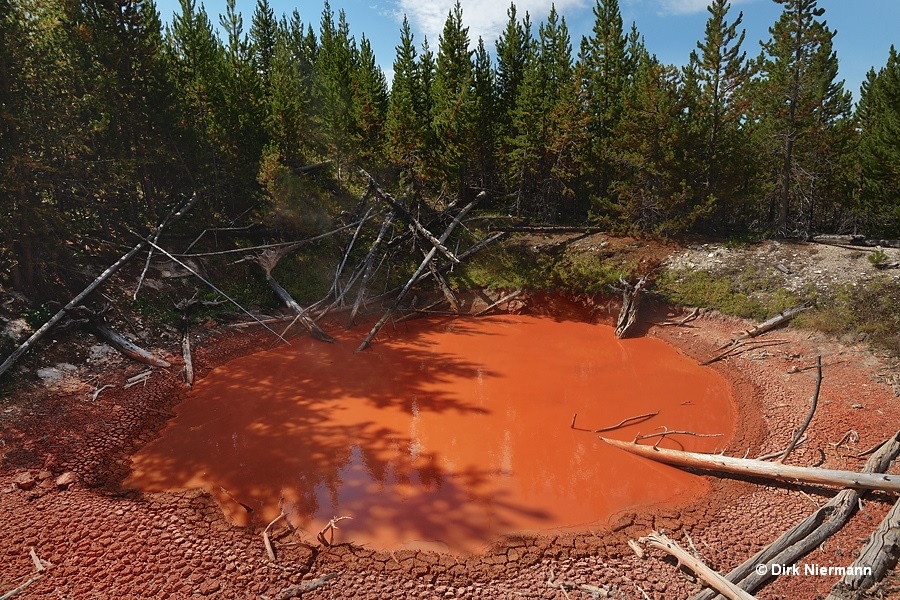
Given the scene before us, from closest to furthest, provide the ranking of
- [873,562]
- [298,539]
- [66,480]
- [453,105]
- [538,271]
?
[873,562]
[298,539]
[66,480]
[538,271]
[453,105]

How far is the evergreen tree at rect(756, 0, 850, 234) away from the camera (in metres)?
20.0

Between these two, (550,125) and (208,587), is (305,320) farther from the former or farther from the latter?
(550,125)

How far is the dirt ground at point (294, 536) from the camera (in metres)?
6.82

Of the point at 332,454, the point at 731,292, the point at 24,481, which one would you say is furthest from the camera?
the point at 731,292

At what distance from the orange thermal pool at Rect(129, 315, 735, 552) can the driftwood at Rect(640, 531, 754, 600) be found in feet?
3.73

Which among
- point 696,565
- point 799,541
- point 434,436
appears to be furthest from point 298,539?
point 799,541

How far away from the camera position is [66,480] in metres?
8.75

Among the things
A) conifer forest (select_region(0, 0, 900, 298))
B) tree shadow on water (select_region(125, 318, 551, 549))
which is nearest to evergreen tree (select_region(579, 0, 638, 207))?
conifer forest (select_region(0, 0, 900, 298))

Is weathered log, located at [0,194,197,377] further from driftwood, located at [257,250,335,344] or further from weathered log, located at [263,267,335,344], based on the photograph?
weathered log, located at [263,267,335,344]

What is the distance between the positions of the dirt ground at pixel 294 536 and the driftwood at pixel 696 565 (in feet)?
0.63

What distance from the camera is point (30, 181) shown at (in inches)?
508

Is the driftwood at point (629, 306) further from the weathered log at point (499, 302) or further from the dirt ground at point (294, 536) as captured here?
the dirt ground at point (294, 536)

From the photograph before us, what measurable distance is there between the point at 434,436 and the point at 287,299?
980 cm

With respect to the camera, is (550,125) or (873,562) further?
(550,125)
